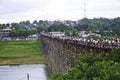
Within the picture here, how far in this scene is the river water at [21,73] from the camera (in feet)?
276

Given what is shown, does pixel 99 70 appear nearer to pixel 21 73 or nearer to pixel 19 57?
pixel 21 73

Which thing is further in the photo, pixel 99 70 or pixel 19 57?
pixel 19 57

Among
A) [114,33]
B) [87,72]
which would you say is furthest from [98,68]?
[114,33]

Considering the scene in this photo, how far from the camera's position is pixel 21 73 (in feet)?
311

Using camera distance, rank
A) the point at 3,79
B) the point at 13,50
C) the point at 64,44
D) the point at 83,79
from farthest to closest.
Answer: the point at 13,50 → the point at 3,79 → the point at 64,44 → the point at 83,79

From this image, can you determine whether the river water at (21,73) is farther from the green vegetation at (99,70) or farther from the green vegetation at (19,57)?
the green vegetation at (99,70)

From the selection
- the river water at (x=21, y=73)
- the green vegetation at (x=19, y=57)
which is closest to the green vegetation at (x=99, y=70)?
the river water at (x=21, y=73)

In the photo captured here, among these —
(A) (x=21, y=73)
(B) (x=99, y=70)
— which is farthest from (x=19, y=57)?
(B) (x=99, y=70)

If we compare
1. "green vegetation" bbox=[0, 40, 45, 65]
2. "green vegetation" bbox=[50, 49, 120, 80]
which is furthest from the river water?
"green vegetation" bbox=[50, 49, 120, 80]

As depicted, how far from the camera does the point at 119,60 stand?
116ft

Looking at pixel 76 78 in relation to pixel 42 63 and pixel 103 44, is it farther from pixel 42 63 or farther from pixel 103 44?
pixel 42 63

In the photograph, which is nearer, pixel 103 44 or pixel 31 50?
pixel 103 44

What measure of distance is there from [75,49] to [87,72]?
72.6 ft

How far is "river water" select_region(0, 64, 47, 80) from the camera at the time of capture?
84250mm
